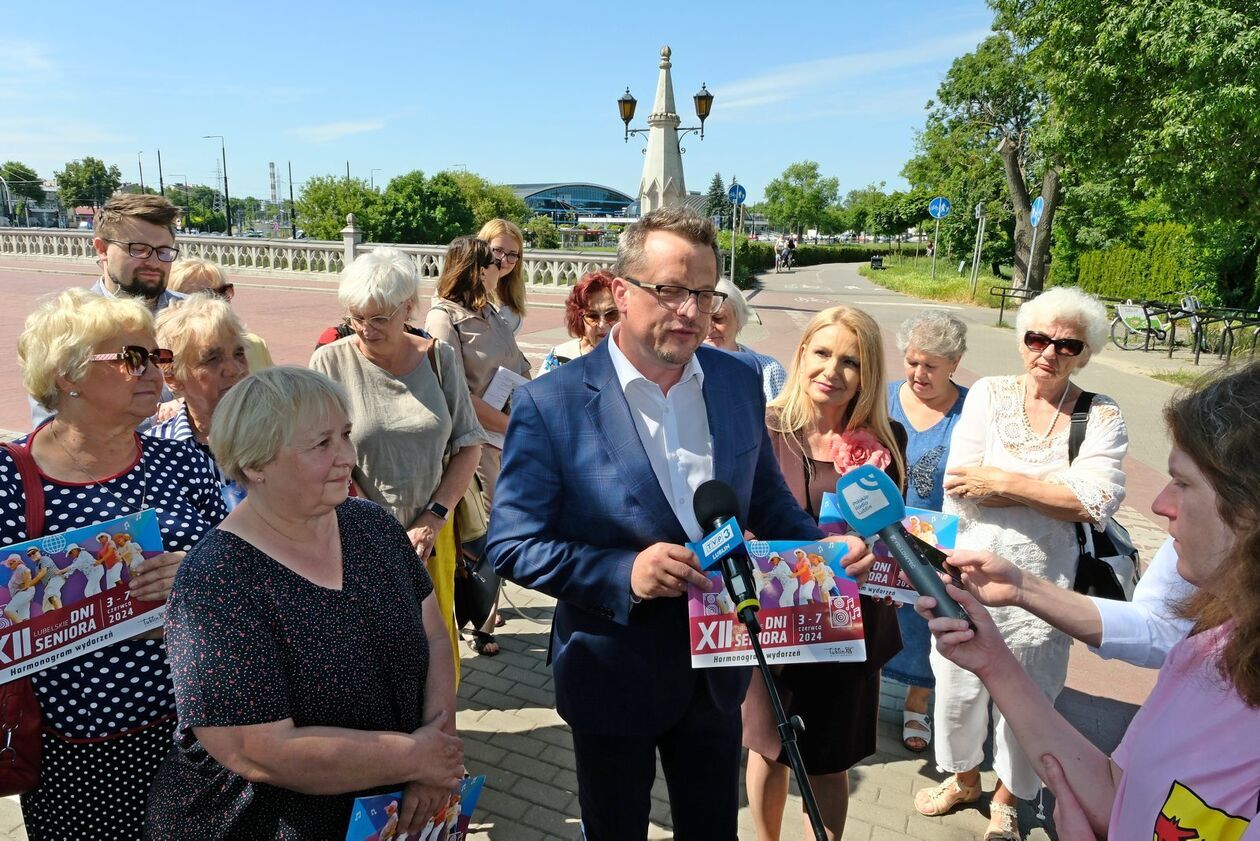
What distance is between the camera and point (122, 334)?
2359mm

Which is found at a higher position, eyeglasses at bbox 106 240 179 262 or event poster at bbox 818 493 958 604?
eyeglasses at bbox 106 240 179 262

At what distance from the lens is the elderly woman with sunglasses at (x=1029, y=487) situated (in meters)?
3.09

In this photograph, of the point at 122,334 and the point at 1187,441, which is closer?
the point at 1187,441

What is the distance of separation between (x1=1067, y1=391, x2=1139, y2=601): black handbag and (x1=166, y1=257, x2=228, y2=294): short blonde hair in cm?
486

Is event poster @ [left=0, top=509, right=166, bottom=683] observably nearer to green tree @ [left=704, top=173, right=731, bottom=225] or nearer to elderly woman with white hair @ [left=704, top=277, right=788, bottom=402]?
elderly woman with white hair @ [left=704, top=277, right=788, bottom=402]

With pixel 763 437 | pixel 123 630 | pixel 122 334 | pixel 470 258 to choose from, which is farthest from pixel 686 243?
pixel 470 258

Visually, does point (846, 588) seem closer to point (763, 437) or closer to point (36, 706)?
point (763, 437)

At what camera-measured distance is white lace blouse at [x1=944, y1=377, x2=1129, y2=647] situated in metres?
3.06

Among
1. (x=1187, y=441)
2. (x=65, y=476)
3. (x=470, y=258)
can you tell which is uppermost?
(x=470, y=258)

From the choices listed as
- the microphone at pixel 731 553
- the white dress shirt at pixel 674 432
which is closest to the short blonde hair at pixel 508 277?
the white dress shirt at pixel 674 432

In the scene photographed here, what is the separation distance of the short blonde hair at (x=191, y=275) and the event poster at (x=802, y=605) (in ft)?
13.6

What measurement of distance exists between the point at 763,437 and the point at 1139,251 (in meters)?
28.3

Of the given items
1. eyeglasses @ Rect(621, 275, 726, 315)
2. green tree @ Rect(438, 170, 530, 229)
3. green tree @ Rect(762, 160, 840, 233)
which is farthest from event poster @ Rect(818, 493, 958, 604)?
green tree @ Rect(762, 160, 840, 233)

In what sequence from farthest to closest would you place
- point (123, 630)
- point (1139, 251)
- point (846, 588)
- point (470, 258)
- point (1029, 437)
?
1. point (1139, 251)
2. point (470, 258)
3. point (1029, 437)
4. point (846, 588)
5. point (123, 630)
